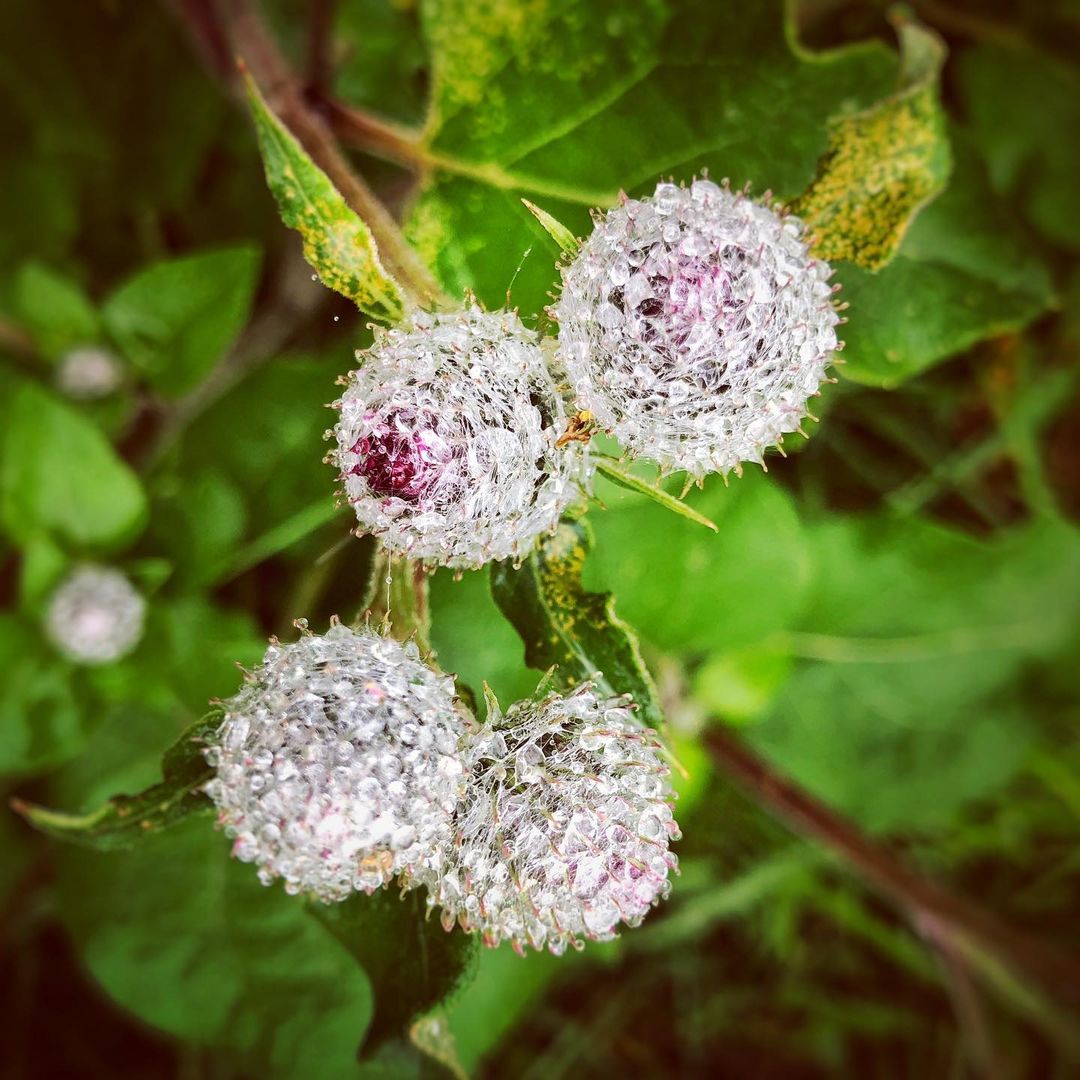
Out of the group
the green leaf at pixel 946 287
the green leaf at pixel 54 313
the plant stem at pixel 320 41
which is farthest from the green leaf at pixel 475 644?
the green leaf at pixel 54 313

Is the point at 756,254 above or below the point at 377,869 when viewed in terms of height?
above

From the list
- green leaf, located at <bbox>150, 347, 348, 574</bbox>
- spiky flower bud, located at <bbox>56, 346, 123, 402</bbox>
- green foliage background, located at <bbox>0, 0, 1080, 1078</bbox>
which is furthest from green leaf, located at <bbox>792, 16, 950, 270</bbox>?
spiky flower bud, located at <bbox>56, 346, 123, 402</bbox>

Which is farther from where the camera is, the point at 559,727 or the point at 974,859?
the point at 974,859

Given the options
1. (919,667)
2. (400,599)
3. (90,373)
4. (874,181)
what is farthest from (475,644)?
(919,667)

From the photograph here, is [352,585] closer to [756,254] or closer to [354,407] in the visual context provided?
[354,407]

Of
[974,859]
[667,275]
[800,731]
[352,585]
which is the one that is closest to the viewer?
[667,275]

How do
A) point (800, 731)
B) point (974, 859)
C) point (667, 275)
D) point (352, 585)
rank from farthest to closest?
point (974, 859) → point (800, 731) → point (352, 585) → point (667, 275)

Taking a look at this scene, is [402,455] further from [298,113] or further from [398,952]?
[298,113]

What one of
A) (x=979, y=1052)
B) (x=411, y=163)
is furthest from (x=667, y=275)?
(x=979, y=1052)
